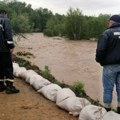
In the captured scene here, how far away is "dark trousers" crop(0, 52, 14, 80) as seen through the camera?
8.46 m

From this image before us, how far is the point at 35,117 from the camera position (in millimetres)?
6934

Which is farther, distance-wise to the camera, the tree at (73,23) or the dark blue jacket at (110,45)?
the tree at (73,23)

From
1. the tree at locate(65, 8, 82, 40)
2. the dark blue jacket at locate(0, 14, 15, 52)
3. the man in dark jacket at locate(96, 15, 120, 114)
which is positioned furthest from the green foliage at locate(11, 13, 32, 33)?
the man in dark jacket at locate(96, 15, 120, 114)

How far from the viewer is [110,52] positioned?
21.2 feet

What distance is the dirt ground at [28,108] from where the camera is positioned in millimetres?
6977

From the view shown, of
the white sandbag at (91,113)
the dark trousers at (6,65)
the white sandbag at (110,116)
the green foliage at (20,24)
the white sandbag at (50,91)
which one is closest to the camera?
the white sandbag at (110,116)

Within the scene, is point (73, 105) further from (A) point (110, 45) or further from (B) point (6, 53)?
(B) point (6, 53)

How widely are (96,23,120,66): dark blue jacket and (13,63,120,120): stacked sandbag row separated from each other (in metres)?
0.85

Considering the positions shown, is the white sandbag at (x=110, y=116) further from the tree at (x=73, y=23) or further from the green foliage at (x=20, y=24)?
the tree at (x=73, y=23)

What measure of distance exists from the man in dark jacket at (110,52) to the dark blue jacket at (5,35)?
2389 mm

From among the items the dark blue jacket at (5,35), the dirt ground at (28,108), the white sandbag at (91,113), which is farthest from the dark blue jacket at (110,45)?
the dark blue jacket at (5,35)

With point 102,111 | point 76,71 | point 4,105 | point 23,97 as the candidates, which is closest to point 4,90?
point 23,97

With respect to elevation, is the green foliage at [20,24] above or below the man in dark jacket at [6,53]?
below

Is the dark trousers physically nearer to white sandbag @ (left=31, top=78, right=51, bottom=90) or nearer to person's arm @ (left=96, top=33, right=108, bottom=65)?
white sandbag @ (left=31, top=78, right=51, bottom=90)
